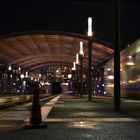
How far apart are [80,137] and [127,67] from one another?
1426 inches

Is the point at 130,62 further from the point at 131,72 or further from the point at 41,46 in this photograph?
the point at 41,46

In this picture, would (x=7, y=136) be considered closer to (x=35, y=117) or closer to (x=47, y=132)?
(x=47, y=132)

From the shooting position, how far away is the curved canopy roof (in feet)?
279

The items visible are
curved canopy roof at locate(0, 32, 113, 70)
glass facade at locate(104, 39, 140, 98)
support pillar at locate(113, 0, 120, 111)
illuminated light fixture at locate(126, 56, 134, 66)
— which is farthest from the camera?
curved canopy roof at locate(0, 32, 113, 70)

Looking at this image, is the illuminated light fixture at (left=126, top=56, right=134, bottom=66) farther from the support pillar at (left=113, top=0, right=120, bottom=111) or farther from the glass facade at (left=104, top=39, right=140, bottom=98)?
the support pillar at (left=113, top=0, right=120, bottom=111)

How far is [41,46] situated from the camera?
111688 millimetres

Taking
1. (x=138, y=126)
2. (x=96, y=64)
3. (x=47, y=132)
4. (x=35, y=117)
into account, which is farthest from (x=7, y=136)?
(x=96, y=64)

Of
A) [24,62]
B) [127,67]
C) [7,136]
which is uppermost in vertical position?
[24,62]

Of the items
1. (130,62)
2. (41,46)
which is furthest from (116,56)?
(41,46)

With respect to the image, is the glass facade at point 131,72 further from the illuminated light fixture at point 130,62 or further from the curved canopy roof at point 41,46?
the curved canopy roof at point 41,46

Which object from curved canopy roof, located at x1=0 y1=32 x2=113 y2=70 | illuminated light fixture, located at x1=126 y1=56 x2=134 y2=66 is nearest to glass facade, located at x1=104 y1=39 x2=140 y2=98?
illuminated light fixture, located at x1=126 y1=56 x2=134 y2=66

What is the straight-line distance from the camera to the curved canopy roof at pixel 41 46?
85125 millimetres

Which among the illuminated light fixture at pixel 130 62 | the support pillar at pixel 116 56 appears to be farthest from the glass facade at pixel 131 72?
the support pillar at pixel 116 56

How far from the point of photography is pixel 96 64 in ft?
440
